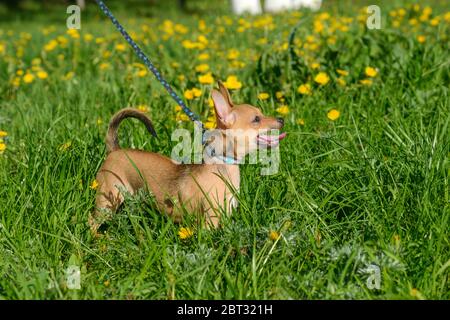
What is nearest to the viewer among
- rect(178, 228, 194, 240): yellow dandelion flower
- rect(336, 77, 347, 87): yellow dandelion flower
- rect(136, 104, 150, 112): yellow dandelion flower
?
rect(178, 228, 194, 240): yellow dandelion flower

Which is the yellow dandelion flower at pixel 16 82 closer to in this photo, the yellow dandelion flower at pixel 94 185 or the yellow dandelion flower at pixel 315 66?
the yellow dandelion flower at pixel 315 66

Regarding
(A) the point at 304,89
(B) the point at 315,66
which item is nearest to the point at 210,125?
(A) the point at 304,89

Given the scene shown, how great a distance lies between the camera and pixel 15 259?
2.79 m

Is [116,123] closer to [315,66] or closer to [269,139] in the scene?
[269,139]

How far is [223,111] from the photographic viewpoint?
2906 millimetres

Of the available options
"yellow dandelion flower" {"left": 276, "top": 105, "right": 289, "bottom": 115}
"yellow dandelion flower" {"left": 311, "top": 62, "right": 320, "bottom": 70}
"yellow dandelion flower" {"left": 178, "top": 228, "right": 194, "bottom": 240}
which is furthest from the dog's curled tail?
"yellow dandelion flower" {"left": 311, "top": 62, "right": 320, "bottom": 70}

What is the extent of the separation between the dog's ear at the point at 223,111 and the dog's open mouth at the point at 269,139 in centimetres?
14

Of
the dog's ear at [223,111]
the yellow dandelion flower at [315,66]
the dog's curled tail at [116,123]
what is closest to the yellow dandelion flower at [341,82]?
the yellow dandelion flower at [315,66]

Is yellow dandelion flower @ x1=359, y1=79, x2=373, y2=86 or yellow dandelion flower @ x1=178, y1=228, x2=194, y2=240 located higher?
yellow dandelion flower @ x1=359, y1=79, x2=373, y2=86

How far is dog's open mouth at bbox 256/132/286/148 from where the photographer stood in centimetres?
286

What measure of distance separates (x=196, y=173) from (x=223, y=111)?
0.31m

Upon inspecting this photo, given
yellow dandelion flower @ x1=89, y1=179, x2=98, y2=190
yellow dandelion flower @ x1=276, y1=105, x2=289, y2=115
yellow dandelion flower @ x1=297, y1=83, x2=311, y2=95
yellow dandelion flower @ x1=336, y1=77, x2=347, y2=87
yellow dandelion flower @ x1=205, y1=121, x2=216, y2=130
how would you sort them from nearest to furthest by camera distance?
yellow dandelion flower @ x1=89, y1=179, x2=98, y2=190, yellow dandelion flower @ x1=205, y1=121, x2=216, y2=130, yellow dandelion flower @ x1=276, y1=105, x2=289, y2=115, yellow dandelion flower @ x1=297, y1=83, x2=311, y2=95, yellow dandelion flower @ x1=336, y1=77, x2=347, y2=87

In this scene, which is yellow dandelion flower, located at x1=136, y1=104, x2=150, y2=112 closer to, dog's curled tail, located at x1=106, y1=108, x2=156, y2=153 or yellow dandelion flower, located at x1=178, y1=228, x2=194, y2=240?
dog's curled tail, located at x1=106, y1=108, x2=156, y2=153
